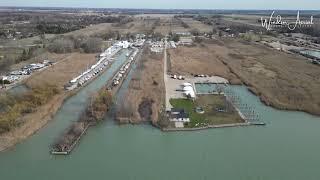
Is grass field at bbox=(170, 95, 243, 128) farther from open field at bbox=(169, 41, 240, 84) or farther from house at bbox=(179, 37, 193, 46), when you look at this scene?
house at bbox=(179, 37, 193, 46)

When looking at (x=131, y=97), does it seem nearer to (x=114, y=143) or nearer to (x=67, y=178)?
(x=114, y=143)

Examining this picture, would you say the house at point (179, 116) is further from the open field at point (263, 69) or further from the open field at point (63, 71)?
the open field at point (63, 71)

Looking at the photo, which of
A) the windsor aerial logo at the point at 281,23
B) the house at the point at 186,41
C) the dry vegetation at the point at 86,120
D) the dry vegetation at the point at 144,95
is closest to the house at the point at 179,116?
the dry vegetation at the point at 144,95

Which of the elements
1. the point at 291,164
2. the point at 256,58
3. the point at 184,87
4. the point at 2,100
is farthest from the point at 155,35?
the point at 291,164

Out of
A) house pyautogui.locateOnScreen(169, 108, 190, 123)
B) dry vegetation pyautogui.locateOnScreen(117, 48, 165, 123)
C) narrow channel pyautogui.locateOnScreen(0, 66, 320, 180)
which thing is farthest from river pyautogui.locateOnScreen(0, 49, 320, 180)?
house pyautogui.locateOnScreen(169, 108, 190, 123)

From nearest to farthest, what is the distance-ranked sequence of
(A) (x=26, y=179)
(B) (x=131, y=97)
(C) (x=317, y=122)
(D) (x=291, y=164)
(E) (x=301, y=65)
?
1. (A) (x=26, y=179)
2. (D) (x=291, y=164)
3. (C) (x=317, y=122)
4. (B) (x=131, y=97)
5. (E) (x=301, y=65)

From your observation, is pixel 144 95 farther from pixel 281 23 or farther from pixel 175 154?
pixel 281 23

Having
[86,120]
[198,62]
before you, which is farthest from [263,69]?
[86,120]
